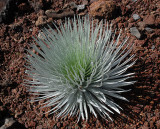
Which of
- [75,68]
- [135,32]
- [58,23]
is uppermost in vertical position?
[58,23]

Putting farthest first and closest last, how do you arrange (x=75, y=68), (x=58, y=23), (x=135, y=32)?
(x=58, y=23)
(x=135, y=32)
(x=75, y=68)

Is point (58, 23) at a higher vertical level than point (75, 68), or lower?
higher

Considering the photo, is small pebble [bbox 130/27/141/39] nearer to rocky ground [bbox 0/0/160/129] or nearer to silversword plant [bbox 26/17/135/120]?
rocky ground [bbox 0/0/160/129]

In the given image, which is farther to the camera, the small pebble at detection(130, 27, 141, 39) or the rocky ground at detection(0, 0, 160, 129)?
the small pebble at detection(130, 27, 141, 39)

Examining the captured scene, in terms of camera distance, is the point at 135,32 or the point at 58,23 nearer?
the point at 135,32

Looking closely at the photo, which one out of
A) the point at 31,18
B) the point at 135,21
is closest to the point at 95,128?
the point at 135,21

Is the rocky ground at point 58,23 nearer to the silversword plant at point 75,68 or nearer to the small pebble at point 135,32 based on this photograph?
the small pebble at point 135,32

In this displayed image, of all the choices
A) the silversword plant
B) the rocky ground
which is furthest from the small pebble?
the silversword plant

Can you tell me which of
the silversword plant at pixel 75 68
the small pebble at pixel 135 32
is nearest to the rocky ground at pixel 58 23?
the small pebble at pixel 135 32

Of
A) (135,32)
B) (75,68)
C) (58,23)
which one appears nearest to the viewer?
(75,68)

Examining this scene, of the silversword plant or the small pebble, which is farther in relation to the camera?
the small pebble
